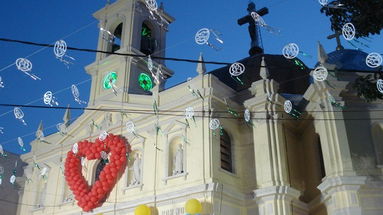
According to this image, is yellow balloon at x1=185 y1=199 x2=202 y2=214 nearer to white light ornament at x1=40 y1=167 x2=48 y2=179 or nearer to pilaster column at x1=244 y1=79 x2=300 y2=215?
pilaster column at x1=244 y1=79 x2=300 y2=215

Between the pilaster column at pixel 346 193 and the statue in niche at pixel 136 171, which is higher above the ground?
the statue in niche at pixel 136 171

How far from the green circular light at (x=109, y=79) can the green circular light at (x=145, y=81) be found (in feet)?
4.44

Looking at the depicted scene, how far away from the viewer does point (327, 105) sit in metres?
16.7

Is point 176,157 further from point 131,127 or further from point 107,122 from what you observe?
point 107,122

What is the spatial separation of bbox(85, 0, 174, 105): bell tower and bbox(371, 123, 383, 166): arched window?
34.5 ft

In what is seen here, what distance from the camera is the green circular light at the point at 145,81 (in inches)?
931

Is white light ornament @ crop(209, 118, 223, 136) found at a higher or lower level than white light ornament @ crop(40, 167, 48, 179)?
lower

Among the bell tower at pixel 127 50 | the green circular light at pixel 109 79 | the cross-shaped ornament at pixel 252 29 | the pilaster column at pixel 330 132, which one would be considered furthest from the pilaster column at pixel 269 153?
the cross-shaped ornament at pixel 252 29

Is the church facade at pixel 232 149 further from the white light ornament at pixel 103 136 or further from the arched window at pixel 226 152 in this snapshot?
the white light ornament at pixel 103 136

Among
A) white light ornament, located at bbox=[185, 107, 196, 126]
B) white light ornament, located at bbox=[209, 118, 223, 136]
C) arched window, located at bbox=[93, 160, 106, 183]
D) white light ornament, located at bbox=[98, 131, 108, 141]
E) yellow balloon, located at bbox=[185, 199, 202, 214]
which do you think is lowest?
yellow balloon, located at bbox=[185, 199, 202, 214]

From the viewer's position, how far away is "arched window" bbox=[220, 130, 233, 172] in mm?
17875

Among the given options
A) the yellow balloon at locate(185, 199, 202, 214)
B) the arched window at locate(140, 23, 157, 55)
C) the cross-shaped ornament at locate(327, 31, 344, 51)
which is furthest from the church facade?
the cross-shaped ornament at locate(327, 31, 344, 51)

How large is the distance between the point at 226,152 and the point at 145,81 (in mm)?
7892

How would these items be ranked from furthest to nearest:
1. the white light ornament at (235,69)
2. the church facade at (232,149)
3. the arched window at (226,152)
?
1. the arched window at (226,152)
2. the church facade at (232,149)
3. the white light ornament at (235,69)
